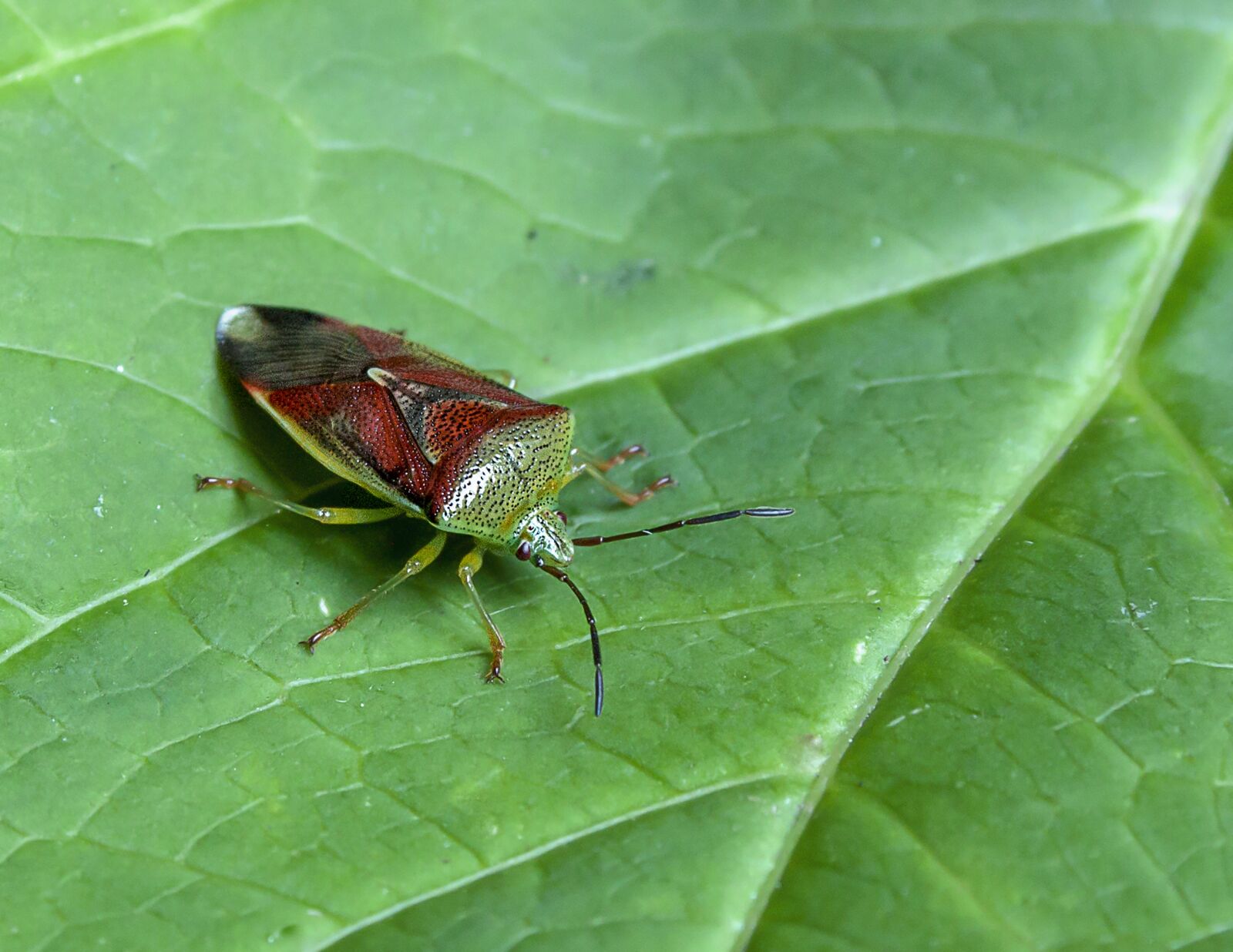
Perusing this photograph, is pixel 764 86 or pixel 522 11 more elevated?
pixel 522 11

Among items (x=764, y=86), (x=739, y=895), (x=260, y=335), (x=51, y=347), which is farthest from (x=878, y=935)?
(x=764, y=86)

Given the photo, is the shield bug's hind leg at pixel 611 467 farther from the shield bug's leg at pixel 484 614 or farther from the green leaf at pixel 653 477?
the shield bug's leg at pixel 484 614

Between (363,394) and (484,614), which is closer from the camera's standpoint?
(484,614)

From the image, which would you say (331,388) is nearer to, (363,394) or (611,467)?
(363,394)

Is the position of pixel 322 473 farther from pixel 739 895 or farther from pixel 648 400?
pixel 739 895

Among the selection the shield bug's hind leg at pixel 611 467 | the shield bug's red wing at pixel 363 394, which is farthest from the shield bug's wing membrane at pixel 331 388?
the shield bug's hind leg at pixel 611 467

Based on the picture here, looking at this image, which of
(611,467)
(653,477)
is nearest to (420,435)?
Result: (611,467)
